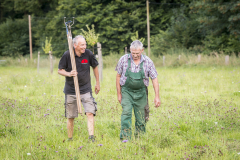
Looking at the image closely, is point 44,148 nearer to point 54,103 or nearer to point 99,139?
point 99,139

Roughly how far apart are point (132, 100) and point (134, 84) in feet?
1.06

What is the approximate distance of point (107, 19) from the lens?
33906mm

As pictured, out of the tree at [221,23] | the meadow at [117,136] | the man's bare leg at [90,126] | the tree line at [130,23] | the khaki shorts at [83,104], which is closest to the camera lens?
the meadow at [117,136]

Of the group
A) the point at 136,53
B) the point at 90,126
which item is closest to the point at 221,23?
the point at 136,53

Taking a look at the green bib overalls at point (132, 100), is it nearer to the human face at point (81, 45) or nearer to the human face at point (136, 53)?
the human face at point (136, 53)

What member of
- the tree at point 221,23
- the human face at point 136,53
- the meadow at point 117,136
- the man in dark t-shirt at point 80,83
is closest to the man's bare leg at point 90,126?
the man in dark t-shirt at point 80,83

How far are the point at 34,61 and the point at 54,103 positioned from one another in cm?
2519

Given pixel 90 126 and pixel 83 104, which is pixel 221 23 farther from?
pixel 90 126

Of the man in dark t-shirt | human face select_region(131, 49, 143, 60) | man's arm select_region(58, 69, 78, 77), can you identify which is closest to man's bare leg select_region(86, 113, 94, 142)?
the man in dark t-shirt

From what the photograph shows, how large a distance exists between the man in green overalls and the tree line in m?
18.0

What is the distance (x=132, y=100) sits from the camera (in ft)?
14.4

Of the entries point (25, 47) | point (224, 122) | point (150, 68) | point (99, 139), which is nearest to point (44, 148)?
point (99, 139)

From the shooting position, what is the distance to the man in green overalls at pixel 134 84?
166 inches

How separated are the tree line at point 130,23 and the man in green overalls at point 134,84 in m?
18.0
